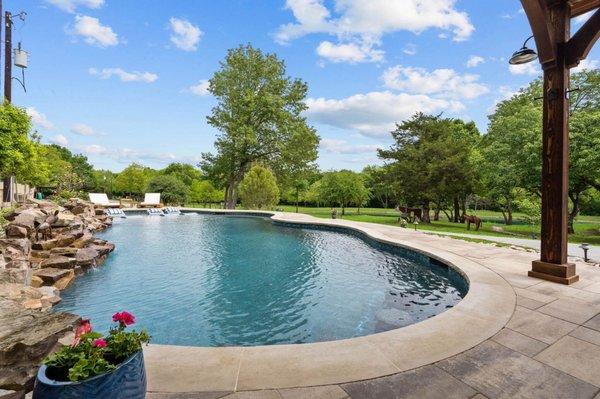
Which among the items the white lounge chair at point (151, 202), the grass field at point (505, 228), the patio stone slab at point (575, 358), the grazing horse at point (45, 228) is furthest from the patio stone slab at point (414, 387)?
the white lounge chair at point (151, 202)

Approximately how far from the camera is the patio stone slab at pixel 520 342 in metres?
2.96

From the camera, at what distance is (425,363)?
2699 mm

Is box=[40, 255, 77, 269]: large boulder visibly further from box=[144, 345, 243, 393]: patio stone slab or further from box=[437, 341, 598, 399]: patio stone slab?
box=[437, 341, 598, 399]: patio stone slab

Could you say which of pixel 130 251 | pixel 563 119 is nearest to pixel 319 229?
Answer: pixel 130 251

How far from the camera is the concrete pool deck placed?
90.6 inches

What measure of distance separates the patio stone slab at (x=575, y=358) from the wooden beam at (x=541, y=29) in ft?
14.8

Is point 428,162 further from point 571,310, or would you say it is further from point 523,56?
point 571,310

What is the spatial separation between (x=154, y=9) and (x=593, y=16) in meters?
13.0

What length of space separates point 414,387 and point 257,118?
26.8 metres

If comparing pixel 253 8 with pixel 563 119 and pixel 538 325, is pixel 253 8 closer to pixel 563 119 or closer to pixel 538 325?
pixel 563 119

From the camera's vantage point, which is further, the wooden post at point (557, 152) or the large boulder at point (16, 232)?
the large boulder at point (16, 232)

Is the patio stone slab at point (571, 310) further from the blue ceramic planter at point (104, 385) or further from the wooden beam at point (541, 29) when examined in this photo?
the blue ceramic planter at point (104, 385)

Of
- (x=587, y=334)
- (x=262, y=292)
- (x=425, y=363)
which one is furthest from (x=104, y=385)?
(x=262, y=292)

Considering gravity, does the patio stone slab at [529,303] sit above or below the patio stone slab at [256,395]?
above
